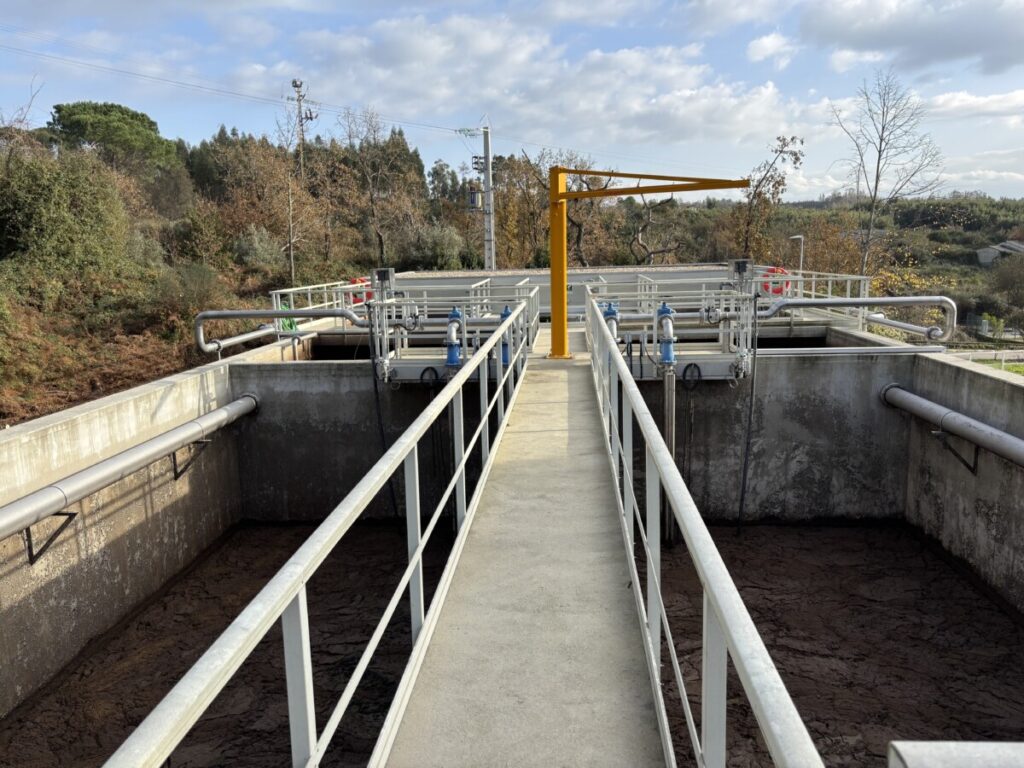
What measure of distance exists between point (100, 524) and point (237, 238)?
83.6 feet

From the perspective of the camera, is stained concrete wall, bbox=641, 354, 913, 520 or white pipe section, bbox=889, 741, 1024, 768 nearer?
white pipe section, bbox=889, 741, 1024, 768

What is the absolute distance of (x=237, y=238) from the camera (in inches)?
1252

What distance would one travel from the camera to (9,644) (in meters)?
6.96

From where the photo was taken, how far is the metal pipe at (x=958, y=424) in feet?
26.2

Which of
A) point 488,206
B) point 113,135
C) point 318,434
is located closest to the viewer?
point 318,434

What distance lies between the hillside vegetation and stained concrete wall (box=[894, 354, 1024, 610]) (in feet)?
49.5

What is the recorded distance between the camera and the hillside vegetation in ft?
63.5

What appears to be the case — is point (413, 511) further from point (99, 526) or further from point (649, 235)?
point (649, 235)

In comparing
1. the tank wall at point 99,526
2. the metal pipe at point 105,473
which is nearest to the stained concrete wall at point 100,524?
the tank wall at point 99,526

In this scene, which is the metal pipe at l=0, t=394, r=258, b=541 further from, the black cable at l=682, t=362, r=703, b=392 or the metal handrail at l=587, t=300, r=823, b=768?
the black cable at l=682, t=362, r=703, b=392

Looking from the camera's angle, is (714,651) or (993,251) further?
(993,251)

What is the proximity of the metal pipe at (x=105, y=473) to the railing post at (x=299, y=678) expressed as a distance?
5.75m

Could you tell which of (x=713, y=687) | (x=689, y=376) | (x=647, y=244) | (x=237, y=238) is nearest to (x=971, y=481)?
(x=689, y=376)

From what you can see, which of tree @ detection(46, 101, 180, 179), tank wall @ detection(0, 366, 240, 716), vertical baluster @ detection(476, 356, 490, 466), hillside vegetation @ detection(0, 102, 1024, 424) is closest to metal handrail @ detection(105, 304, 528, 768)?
vertical baluster @ detection(476, 356, 490, 466)
